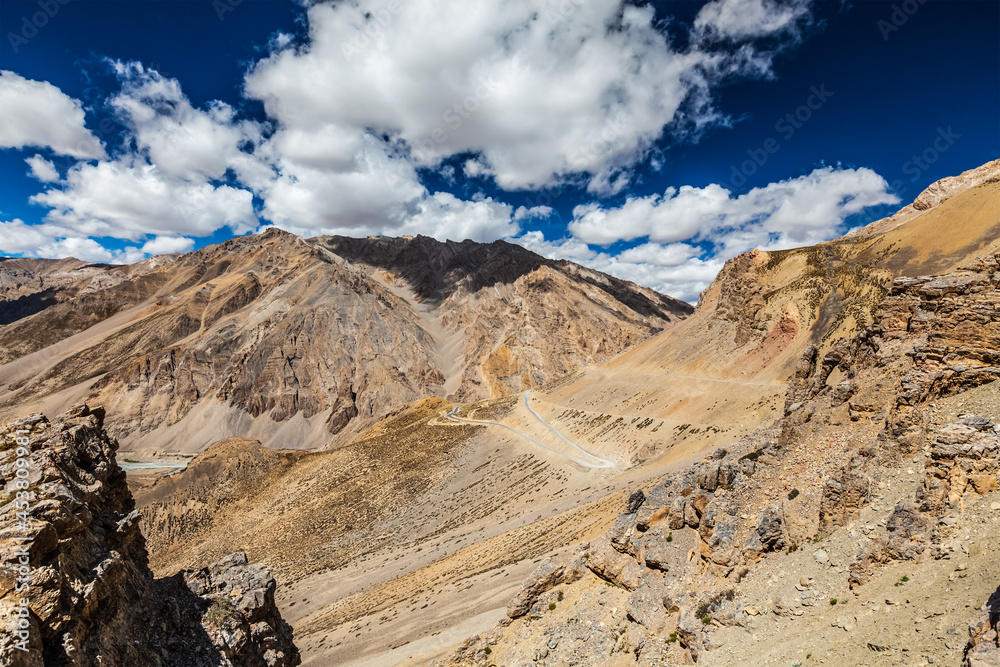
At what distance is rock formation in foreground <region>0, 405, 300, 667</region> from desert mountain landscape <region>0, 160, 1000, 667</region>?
81mm

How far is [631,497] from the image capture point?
14016 millimetres

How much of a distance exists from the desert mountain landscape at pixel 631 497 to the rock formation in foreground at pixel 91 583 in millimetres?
81

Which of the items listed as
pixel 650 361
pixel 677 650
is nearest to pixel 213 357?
pixel 650 361

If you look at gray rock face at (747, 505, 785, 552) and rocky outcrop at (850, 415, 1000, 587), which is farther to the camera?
gray rock face at (747, 505, 785, 552)

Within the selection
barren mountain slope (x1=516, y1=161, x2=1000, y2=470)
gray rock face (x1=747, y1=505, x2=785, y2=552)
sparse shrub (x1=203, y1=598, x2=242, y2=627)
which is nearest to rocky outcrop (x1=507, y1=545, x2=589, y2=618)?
gray rock face (x1=747, y1=505, x2=785, y2=552)

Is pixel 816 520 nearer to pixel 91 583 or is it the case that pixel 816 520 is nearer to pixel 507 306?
pixel 91 583

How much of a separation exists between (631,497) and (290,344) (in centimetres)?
10700

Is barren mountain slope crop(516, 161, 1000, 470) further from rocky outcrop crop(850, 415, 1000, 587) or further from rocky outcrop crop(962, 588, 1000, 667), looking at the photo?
rocky outcrop crop(962, 588, 1000, 667)

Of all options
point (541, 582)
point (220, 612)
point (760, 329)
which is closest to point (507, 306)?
point (760, 329)

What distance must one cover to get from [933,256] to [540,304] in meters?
99.0

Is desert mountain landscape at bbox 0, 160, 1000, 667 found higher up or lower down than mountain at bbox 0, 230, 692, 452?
lower down

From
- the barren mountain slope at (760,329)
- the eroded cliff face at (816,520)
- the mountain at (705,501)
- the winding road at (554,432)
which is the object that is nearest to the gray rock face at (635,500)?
the eroded cliff face at (816,520)

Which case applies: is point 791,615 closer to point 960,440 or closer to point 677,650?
point 677,650

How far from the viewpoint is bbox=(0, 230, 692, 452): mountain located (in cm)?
9581
